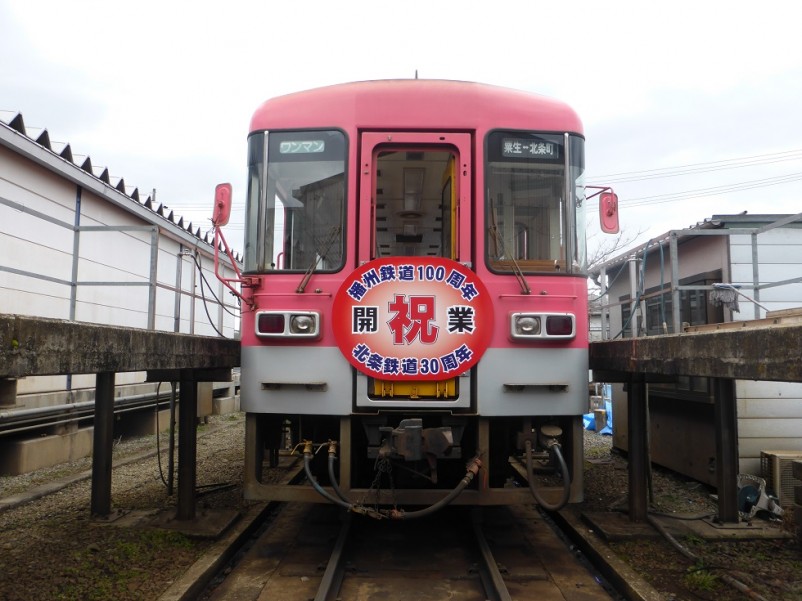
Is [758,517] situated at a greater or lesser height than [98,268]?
lesser

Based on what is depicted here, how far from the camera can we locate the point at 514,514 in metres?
5.82

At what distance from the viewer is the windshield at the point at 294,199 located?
14.1 ft

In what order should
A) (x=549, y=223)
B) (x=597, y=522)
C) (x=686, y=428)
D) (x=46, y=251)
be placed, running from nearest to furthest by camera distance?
(x=549, y=223) → (x=597, y=522) → (x=686, y=428) → (x=46, y=251)

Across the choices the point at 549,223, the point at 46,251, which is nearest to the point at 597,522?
the point at 549,223

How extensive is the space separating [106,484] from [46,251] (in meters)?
3.70

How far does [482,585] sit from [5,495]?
4.61 meters

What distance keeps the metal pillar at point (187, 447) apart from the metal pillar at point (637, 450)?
11.4 ft

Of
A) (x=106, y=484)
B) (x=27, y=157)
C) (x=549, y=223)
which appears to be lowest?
(x=106, y=484)

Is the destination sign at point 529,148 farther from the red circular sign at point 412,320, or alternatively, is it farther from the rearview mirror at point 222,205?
the rearview mirror at point 222,205

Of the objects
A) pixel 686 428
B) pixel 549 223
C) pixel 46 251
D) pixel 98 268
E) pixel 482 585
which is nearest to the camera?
pixel 482 585

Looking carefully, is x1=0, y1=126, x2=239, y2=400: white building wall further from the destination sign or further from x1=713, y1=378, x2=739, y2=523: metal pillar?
x1=713, y1=378, x2=739, y2=523: metal pillar

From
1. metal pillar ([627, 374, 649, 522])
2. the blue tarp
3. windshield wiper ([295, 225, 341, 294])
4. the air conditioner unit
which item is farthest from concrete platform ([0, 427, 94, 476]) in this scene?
the blue tarp

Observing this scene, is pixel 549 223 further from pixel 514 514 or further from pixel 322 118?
pixel 514 514

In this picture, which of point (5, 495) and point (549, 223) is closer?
point (549, 223)
